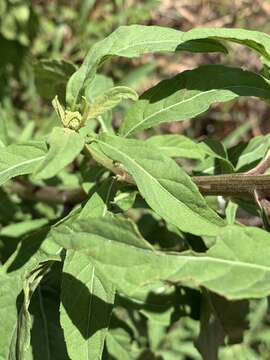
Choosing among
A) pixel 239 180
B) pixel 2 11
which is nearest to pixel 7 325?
pixel 239 180

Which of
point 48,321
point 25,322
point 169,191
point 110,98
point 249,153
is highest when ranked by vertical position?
point 110,98

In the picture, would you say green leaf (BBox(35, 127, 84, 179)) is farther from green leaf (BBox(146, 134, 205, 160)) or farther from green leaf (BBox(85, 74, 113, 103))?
green leaf (BBox(85, 74, 113, 103))

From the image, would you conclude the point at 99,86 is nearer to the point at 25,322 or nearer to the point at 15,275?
the point at 15,275

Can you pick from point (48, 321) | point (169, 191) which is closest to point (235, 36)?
point (169, 191)

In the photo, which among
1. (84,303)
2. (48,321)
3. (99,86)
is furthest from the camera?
(99,86)

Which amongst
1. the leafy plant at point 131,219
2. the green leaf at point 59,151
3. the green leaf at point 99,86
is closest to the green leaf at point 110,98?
the leafy plant at point 131,219

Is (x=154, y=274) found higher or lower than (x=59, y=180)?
higher

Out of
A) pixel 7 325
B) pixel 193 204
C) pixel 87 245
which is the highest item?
pixel 87 245

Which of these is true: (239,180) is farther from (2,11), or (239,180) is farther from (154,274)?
(2,11)
